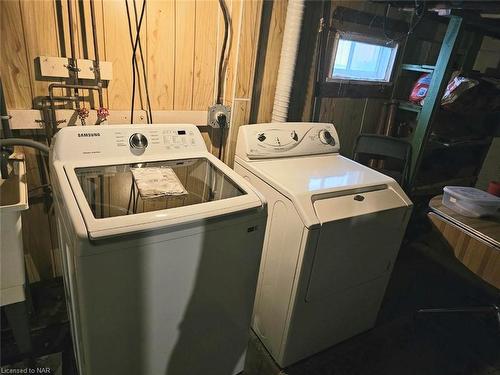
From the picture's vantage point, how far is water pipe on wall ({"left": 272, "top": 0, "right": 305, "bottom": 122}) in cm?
182

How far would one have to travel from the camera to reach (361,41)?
7.82 feet

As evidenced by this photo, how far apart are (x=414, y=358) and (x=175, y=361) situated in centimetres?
132

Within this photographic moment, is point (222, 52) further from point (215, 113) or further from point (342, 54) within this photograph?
point (342, 54)

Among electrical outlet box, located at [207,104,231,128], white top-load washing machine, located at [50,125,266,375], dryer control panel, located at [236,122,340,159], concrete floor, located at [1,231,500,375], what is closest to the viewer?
white top-load washing machine, located at [50,125,266,375]

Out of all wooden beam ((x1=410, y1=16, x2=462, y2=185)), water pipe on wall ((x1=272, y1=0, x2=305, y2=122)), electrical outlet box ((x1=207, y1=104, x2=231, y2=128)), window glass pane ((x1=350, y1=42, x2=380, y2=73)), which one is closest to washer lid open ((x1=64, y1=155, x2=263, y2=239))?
electrical outlet box ((x1=207, y1=104, x2=231, y2=128))

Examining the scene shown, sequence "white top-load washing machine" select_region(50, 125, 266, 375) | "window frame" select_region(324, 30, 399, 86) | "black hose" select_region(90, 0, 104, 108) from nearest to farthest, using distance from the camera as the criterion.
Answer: "white top-load washing machine" select_region(50, 125, 266, 375), "black hose" select_region(90, 0, 104, 108), "window frame" select_region(324, 30, 399, 86)

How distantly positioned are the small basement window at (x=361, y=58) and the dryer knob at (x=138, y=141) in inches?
57.3

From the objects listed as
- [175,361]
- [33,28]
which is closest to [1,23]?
[33,28]

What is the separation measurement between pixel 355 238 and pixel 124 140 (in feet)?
3.77

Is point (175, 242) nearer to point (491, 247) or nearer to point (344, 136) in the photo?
point (491, 247)

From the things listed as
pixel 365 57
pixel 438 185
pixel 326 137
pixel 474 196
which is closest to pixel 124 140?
pixel 326 137

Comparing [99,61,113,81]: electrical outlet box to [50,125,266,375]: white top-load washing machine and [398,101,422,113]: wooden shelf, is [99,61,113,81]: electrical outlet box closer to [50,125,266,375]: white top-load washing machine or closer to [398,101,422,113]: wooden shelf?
[50,125,266,375]: white top-load washing machine

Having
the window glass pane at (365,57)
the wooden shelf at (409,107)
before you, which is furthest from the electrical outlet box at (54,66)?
the wooden shelf at (409,107)

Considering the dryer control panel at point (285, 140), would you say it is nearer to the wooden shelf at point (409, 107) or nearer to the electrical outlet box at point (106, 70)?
Result: the electrical outlet box at point (106, 70)
